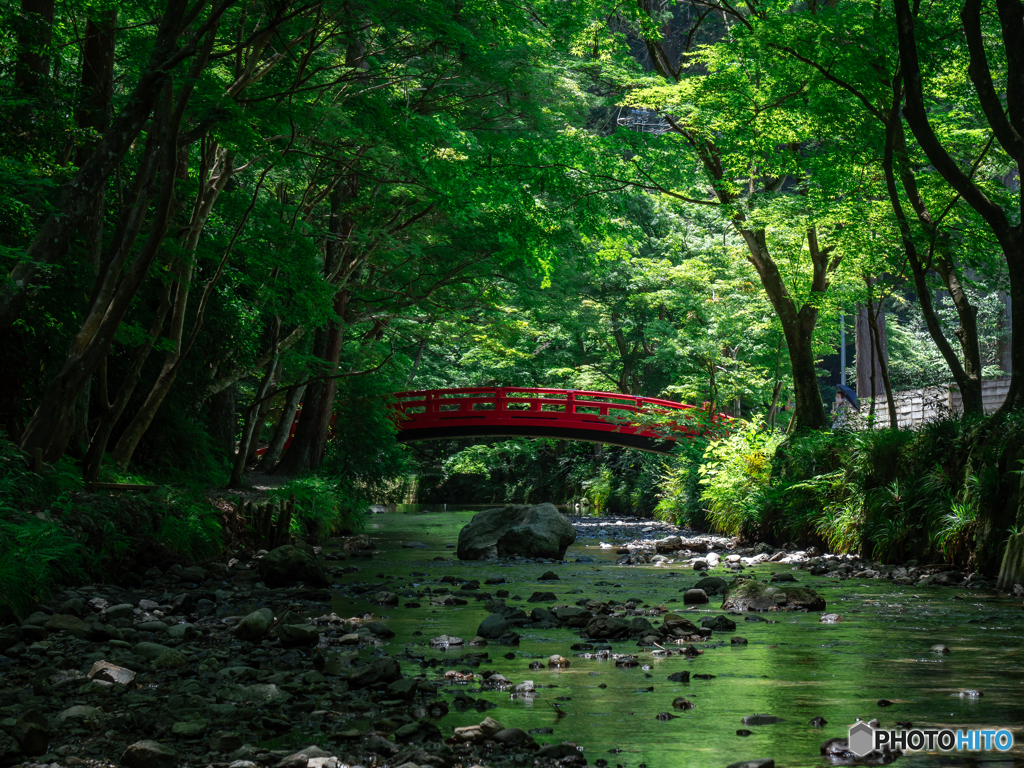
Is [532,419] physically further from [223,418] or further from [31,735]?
[31,735]

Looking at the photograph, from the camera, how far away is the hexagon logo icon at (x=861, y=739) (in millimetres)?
2650

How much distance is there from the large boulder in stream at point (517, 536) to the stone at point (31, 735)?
717cm

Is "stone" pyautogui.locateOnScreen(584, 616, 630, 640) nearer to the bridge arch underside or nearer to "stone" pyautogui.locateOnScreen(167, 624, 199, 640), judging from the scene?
"stone" pyautogui.locateOnScreen(167, 624, 199, 640)

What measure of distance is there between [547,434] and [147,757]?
54.2 feet

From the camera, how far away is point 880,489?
28.7ft

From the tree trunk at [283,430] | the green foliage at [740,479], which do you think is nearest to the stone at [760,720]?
the green foliage at [740,479]

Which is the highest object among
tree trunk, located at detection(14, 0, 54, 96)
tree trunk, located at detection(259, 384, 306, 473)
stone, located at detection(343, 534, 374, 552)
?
tree trunk, located at detection(14, 0, 54, 96)

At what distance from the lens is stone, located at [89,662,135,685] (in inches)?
131

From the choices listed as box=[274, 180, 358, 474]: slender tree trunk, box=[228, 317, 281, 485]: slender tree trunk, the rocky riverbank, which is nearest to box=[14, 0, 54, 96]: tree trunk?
box=[228, 317, 281, 485]: slender tree trunk

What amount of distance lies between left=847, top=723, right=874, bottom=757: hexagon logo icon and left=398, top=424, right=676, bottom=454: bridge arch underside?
49.8ft

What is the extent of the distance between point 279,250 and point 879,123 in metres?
7.05

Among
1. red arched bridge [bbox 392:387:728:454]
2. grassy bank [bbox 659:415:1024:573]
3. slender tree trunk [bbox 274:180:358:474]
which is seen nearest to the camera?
grassy bank [bbox 659:415:1024:573]

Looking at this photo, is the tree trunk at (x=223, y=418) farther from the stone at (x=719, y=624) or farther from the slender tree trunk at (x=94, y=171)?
the stone at (x=719, y=624)

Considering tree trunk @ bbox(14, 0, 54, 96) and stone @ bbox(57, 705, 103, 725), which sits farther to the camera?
tree trunk @ bbox(14, 0, 54, 96)
